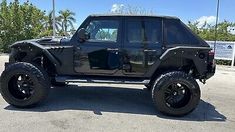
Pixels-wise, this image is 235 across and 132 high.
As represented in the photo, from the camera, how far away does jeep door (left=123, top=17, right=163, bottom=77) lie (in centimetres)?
631

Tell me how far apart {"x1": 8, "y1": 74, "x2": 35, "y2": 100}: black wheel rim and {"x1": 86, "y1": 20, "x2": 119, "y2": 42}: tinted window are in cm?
152

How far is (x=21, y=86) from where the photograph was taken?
639 cm

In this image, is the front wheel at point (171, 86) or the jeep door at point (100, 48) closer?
the front wheel at point (171, 86)

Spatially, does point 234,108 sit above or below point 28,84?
below

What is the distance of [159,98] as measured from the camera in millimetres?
6070

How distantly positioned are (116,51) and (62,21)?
1435 inches

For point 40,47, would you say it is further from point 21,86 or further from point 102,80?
point 102,80

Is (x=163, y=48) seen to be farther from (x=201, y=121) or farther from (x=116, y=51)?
(x=201, y=121)

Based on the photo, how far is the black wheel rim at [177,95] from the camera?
244 inches

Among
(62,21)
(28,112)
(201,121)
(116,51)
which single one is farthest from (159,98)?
(62,21)

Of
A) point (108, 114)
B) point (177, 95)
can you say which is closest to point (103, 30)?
point (108, 114)

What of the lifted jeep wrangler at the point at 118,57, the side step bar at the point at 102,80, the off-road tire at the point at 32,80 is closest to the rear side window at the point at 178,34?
the lifted jeep wrangler at the point at 118,57

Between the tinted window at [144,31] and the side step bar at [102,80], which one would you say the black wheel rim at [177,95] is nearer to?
the side step bar at [102,80]

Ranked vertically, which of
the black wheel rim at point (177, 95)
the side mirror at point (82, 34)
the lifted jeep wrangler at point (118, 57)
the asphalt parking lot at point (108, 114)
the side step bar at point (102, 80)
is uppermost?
the side mirror at point (82, 34)
